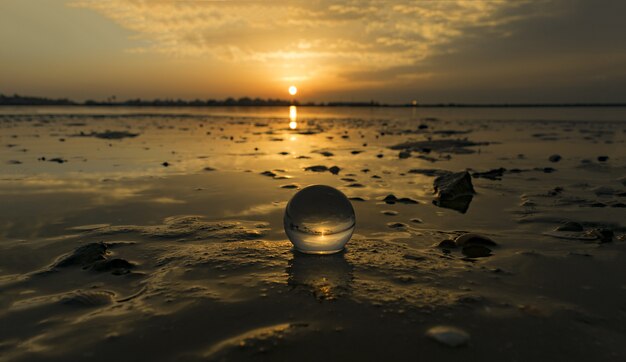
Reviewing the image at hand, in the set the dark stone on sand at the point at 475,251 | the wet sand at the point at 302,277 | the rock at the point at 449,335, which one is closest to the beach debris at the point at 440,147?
the wet sand at the point at 302,277

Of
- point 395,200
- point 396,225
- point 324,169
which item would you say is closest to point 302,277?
point 396,225

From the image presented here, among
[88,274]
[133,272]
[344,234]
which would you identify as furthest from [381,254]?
[88,274]

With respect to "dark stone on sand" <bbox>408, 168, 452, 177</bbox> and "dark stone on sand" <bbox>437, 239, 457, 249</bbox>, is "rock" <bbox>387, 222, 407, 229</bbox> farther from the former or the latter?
"dark stone on sand" <bbox>408, 168, 452, 177</bbox>

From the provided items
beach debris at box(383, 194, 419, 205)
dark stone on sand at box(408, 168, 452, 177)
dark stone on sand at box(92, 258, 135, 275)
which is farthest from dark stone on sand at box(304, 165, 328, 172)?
dark stone on sand at box(92, 258, 135, 275)

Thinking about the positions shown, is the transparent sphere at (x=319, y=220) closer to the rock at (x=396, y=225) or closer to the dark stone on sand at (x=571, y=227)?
the rock at (x=396, y=225)

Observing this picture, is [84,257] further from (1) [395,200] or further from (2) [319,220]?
(1) [395,200]

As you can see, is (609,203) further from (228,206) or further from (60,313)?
(60,313)
